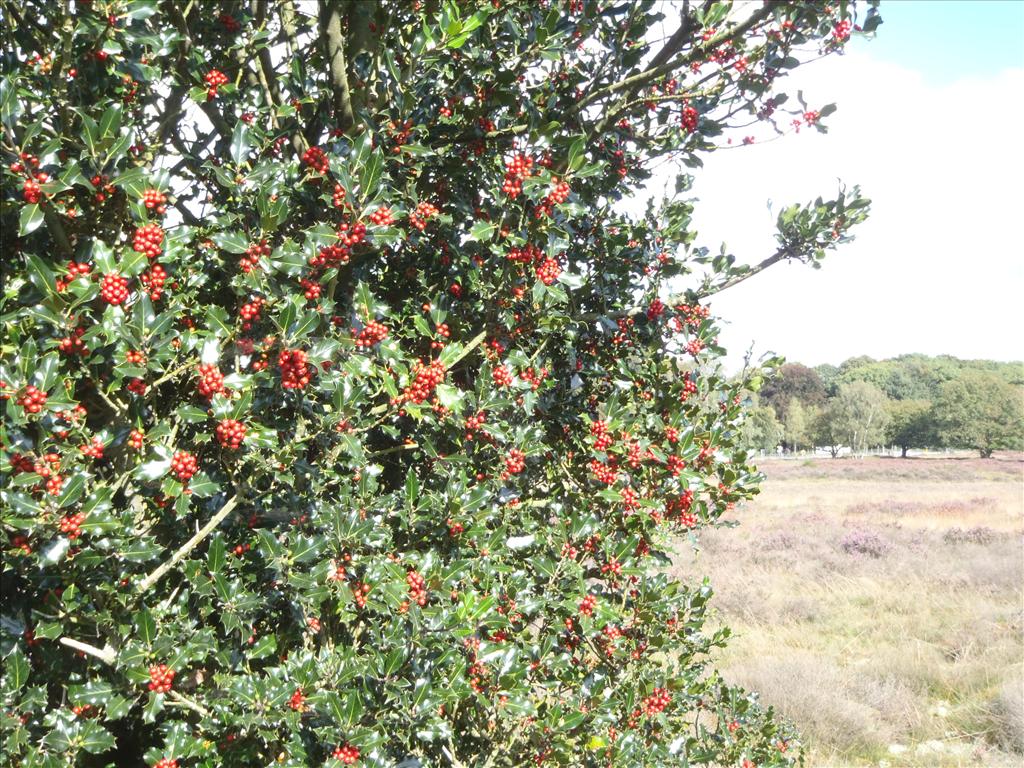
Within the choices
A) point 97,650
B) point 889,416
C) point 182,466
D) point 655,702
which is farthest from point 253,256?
point 889,416

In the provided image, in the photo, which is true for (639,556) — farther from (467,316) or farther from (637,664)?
(467,316)

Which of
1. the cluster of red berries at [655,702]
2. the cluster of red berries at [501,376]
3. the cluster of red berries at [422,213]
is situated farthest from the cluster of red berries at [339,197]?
the cluster of red berries at [655,702]

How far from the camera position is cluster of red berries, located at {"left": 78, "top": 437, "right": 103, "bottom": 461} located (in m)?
1.90

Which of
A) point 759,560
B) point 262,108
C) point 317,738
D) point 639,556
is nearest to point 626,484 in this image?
point 639,556

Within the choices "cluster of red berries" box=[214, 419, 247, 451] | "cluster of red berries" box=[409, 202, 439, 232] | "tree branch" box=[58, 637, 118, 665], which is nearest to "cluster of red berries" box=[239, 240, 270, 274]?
"cluster of red berries" box=[214, 419, 247, 451]

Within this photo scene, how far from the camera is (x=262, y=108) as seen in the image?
8.09 ft

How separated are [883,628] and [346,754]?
31.9ft

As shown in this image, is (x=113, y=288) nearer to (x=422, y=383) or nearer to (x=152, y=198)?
(x=152, y=198)

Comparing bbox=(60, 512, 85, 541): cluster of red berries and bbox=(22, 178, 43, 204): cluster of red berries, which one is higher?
bbox=(22, 178, 43, 204): cluster of red berries

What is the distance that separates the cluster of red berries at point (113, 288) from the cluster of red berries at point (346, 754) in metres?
1.48

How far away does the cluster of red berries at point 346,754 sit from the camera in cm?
208

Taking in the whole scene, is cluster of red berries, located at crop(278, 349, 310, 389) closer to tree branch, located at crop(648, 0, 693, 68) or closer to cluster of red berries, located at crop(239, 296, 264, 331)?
cluster of red berries, located at crop(239, 296, 264, 331)

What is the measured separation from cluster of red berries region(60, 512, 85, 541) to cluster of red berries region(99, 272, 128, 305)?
0.59 metres

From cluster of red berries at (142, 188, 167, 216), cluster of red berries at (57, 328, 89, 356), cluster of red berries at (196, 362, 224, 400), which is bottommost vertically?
cluster of red berries at (196, 362, 224, 400)
